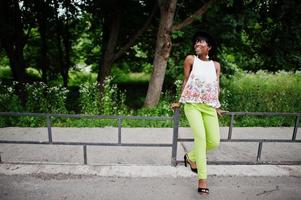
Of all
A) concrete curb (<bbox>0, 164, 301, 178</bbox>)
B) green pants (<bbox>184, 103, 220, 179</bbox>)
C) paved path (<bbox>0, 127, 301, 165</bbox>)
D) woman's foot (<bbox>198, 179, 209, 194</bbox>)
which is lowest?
paved path (<bbox>0, 127, 301, 165</bbox>)

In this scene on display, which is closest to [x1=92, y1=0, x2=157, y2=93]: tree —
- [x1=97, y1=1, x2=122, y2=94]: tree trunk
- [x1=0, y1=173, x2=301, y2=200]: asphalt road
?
[x1=97, y1=1, x2=122, y2=94]: tree trunk

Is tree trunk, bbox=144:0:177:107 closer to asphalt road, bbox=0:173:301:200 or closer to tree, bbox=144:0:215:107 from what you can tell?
tree, bbox=144:0:215:107

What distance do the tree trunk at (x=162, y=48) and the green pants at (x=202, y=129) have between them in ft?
14.1

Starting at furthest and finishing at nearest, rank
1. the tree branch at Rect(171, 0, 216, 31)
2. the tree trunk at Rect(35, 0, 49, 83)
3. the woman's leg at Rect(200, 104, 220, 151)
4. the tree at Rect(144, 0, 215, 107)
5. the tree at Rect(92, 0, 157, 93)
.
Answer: the tree trunk at Rect(35, 0, 49, 83) < the tree at Rect(92, 0, 157, 93) < the tree at Rect(144, 0, 215, 107) < the tree branch at Rect(171, 0, 216, 31) < the woman's leg at Rect(200, 104, 220, 151)

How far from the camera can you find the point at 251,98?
802 cm

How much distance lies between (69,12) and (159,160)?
963 centimetres

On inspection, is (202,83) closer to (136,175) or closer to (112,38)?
(136,175)

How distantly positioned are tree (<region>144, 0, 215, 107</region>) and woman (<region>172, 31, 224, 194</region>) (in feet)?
13.4

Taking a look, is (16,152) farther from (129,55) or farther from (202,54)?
(129,55)

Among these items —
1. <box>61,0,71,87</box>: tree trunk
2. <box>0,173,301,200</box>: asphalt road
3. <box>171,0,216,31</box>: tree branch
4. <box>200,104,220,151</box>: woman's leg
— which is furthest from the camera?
<box>61,0,71,87</box>: tree trunk

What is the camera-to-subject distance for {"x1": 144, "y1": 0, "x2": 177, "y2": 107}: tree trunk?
300 inches

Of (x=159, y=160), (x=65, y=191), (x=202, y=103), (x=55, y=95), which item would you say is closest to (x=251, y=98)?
(x=159, y=160)

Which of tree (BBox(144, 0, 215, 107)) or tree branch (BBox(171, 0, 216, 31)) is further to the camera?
tree (BBox(144, 0, 215, 107))

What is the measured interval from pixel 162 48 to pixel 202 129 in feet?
15.0
